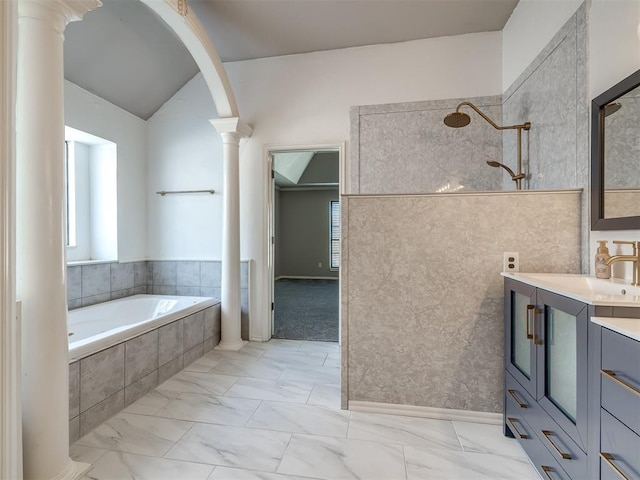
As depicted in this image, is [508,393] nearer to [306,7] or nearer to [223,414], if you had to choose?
[223,414]

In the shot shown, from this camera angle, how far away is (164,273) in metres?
3.55

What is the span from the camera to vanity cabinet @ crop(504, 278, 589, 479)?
1.08 meters

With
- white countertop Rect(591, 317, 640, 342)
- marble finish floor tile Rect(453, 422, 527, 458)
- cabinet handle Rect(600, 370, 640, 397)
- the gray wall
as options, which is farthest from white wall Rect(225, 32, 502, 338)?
the gray wall

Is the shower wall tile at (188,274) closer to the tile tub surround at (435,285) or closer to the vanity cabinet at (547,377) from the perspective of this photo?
the tile tub surround at (435,285)

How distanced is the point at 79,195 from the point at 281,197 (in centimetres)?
551

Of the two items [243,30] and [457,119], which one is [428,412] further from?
[243,30]

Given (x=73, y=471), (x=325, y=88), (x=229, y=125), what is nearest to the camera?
(x=73, y=471)

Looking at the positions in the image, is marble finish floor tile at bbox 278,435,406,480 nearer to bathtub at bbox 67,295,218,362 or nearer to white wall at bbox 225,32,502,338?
bathtub at bbox 67,295,218,362

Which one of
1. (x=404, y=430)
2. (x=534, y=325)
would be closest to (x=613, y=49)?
(x=534, y=325)

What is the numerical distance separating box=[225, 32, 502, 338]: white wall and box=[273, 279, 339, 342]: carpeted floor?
51 cm

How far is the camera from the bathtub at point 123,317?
1.99 m

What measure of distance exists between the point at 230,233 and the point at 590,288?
2630mm

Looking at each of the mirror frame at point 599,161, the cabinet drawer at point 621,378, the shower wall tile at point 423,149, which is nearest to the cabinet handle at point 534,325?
the cabinet drawer at point 621,378

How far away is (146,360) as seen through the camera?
222cm
